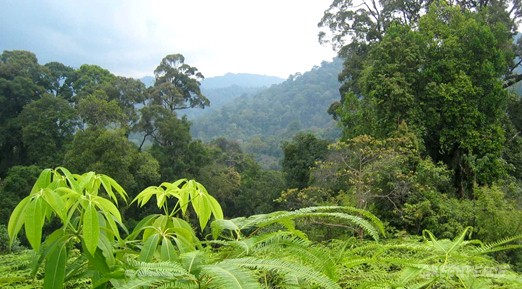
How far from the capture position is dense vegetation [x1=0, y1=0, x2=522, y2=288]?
3.19 feet

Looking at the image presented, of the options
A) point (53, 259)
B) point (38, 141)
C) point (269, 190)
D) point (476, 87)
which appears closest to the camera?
point (53, 259)

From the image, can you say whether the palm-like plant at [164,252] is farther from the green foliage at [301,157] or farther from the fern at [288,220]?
the green foliage at [301,157]

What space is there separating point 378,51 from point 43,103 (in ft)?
47.3

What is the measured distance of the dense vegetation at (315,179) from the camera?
0.97m

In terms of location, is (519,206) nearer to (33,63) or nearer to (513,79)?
(513,79)

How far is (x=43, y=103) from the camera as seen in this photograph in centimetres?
1791

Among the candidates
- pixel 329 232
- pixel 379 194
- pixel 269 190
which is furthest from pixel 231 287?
pixel 269 190

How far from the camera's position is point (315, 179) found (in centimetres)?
984

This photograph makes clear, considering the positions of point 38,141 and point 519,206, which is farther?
point 38,141

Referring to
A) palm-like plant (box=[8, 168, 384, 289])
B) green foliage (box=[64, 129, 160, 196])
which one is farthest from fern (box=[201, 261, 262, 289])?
green foliage (box=[64, 129, 160, 196])

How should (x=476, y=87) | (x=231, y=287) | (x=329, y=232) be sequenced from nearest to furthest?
(x=231, y=287) < (x=329, y=232) < (x=476, y=87)

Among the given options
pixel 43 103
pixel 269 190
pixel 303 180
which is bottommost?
pixel 269 190

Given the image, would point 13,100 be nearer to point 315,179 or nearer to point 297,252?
point 315,179

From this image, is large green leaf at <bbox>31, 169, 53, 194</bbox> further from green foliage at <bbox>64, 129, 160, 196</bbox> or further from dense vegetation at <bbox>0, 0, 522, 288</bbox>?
green foliage at <bbox>64, 129, 160, 196</bbox>
